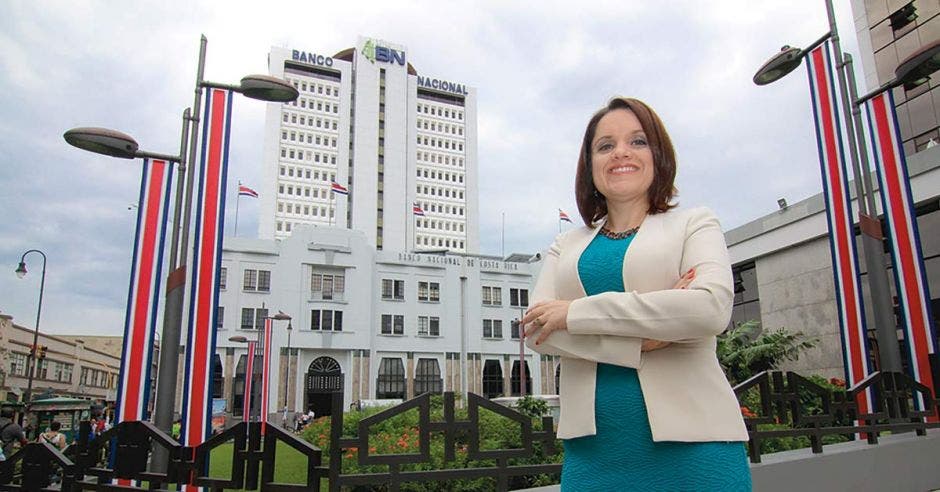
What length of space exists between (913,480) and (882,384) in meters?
0.93

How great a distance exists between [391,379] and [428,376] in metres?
3.10

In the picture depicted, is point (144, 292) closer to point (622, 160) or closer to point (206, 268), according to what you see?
point (206, 268)

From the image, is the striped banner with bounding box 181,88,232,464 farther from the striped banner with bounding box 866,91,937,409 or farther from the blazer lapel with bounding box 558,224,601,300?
the striped banner with bounding box 866,91,937,409

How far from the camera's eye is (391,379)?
4794 cm

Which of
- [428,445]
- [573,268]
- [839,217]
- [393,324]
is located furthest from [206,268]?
[393,324]

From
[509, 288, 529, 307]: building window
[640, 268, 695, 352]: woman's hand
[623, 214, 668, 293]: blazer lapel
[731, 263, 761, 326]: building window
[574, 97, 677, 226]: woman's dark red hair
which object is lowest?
[640, 268, 695, 352]: woman's hand

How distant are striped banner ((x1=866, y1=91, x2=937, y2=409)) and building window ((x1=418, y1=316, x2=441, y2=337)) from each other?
4326cm

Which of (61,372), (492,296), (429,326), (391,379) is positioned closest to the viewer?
(391,379)

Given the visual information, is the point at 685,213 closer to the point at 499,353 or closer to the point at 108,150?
the point at 108,150

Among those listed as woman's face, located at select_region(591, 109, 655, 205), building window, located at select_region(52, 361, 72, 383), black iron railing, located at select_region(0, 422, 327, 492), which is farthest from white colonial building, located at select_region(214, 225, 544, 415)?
woman's face, located at select_region(591, 109, 655, 205)

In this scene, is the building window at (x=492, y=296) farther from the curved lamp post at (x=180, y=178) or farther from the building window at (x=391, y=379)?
the curved lamp post at (x=180, y=178)

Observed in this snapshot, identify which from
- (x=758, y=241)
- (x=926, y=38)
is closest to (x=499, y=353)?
(x=758, y=241)

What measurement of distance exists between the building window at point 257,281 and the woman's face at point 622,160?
1801 inches

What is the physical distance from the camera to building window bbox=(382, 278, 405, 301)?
4906 cm
